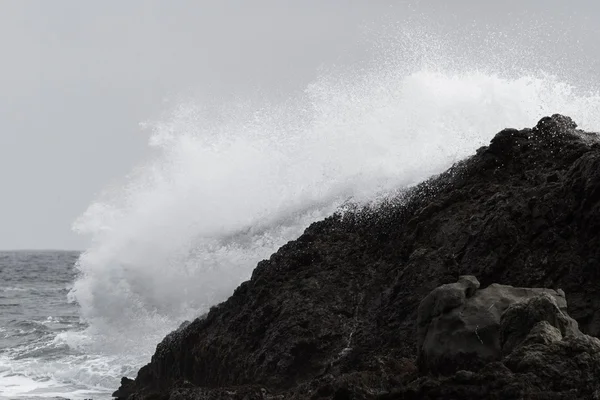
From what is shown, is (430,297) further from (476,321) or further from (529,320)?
(529,320)

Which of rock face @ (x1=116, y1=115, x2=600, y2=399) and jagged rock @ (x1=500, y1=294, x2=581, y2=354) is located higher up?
rock face @ (x1=116, y1=115, x2=600, y2=399)

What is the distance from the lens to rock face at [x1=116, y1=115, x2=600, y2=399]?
4988 mm

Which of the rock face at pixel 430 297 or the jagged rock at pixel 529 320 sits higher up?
the rock face at pixel 430 297

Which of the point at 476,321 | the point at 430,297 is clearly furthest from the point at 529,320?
the point at 430,297

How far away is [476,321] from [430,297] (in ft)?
1.54

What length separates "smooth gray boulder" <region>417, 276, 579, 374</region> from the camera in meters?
5.11

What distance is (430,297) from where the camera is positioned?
5754 mm

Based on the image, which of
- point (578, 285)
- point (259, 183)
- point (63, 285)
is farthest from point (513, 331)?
point (63, 285)

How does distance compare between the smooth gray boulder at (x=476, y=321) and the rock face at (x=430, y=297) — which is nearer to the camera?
the rock face at (x=430, y=297)

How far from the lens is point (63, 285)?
32781 millimetres

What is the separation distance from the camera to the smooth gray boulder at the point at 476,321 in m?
5.11

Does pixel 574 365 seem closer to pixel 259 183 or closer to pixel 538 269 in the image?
pixel 538 269

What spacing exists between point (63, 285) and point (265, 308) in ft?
86.3

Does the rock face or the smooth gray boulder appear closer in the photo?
the rock face
